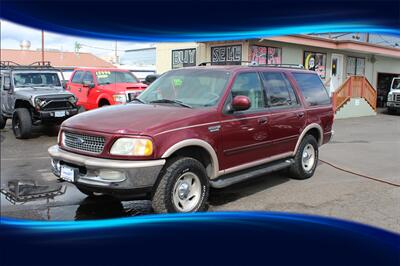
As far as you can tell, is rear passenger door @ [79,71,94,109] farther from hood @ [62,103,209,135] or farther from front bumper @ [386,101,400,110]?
front bumper @ [386,101,400,110]

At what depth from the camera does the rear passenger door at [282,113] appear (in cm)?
578

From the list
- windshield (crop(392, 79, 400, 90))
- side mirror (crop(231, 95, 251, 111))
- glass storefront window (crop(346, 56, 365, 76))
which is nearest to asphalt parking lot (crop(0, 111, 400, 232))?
side mirror (crop(231, 95, 251, 111))

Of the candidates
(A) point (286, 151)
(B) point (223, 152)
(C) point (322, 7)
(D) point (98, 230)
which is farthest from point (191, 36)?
(A) point (286, 151)

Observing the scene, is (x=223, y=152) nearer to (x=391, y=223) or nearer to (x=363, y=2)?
(x=391, y=223)

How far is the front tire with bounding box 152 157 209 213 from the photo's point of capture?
14.1ft

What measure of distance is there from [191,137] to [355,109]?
16.3 m

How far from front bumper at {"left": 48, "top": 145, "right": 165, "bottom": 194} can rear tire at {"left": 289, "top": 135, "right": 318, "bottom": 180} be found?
2893mm

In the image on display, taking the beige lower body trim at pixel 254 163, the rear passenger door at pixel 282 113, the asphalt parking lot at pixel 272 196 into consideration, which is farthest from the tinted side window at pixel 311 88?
the asphalt parking lot at pixel 272 196

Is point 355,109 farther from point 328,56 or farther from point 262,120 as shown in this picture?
point 262,120

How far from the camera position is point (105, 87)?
36.8 feet

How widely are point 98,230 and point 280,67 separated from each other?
3938 mm

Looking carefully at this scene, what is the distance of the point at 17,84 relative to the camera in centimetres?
870

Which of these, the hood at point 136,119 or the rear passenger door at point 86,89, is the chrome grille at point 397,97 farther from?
the hood at point 136,119

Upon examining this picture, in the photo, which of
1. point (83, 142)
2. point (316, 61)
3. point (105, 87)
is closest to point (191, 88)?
point (83, 142)
